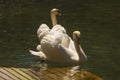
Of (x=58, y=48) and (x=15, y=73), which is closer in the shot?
(x=15, y=73)

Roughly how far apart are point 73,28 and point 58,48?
15.0 ft

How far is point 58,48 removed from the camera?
43.6ft

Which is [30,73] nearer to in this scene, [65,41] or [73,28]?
[65,41]

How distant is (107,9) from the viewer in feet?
72.5

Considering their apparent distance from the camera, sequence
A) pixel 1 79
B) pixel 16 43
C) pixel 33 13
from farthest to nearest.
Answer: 1. pixel 33 13
2. pixel 16 43
3. pixel 1 79

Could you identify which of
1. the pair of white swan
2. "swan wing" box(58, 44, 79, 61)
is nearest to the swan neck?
the pair of white swan

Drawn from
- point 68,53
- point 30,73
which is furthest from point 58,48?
point 30,73

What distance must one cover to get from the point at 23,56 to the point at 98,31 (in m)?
3.85

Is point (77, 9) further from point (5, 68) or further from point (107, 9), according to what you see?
point (5, 68)

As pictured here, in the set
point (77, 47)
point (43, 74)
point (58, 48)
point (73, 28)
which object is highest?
point (58, 48)

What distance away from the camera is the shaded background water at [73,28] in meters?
13.6

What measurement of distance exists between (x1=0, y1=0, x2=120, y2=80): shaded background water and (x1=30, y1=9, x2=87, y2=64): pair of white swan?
0.34 meters

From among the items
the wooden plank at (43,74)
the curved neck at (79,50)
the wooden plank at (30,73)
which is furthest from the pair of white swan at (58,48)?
the wooden plank at (30,73)

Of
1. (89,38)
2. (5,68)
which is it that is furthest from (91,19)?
(5,68)
